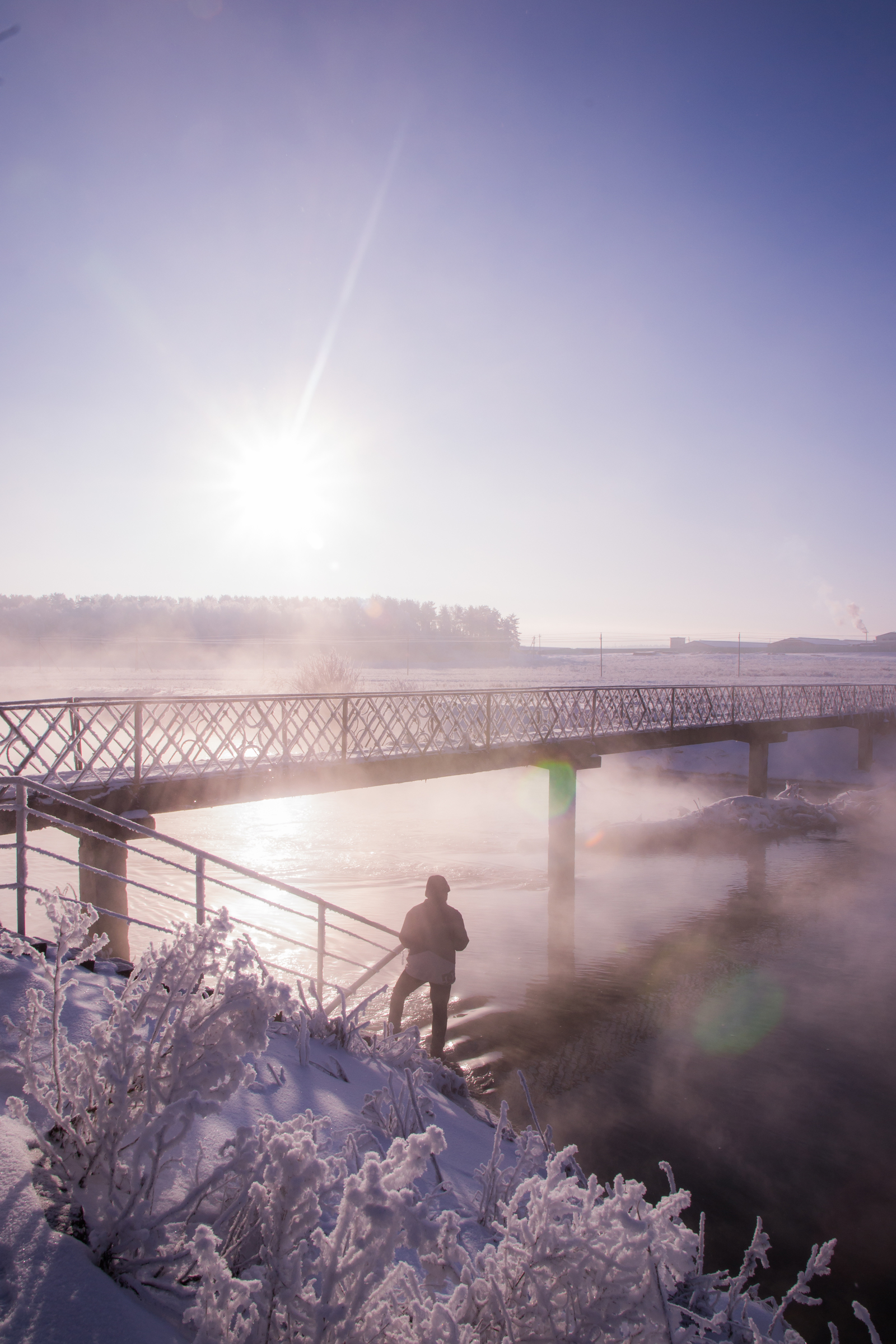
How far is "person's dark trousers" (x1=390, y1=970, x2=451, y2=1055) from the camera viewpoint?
723cm

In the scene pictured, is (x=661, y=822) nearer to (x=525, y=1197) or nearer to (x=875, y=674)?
(x=525, y=1197)

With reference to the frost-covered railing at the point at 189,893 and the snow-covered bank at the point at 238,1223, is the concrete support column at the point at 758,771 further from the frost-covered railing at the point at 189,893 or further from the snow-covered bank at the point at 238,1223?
the snow-covered bank at the point at 238,1223

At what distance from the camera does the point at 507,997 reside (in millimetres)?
12289

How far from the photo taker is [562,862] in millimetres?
17828

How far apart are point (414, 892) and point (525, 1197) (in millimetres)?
13969

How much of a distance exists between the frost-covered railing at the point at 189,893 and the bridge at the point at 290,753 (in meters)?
0.11

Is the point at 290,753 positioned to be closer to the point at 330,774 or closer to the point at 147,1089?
the point at 330,774

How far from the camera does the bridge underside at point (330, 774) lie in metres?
10.7

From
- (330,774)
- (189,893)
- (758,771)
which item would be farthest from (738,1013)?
(758,771)

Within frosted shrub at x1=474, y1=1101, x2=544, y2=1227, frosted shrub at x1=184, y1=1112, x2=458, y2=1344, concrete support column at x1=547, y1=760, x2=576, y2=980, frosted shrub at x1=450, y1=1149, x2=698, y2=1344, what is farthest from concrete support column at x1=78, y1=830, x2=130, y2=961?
frosted shrub at x1=450, y1=1149, x2=698, y2=1344

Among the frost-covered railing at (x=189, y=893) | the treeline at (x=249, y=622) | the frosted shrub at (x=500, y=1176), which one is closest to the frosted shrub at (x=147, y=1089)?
the frosted shrub at (x=500, y=1176)

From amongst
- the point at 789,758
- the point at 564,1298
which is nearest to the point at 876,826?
the point at 789,758

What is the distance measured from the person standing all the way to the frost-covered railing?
25 centimetres

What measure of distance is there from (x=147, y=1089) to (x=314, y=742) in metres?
13.0
